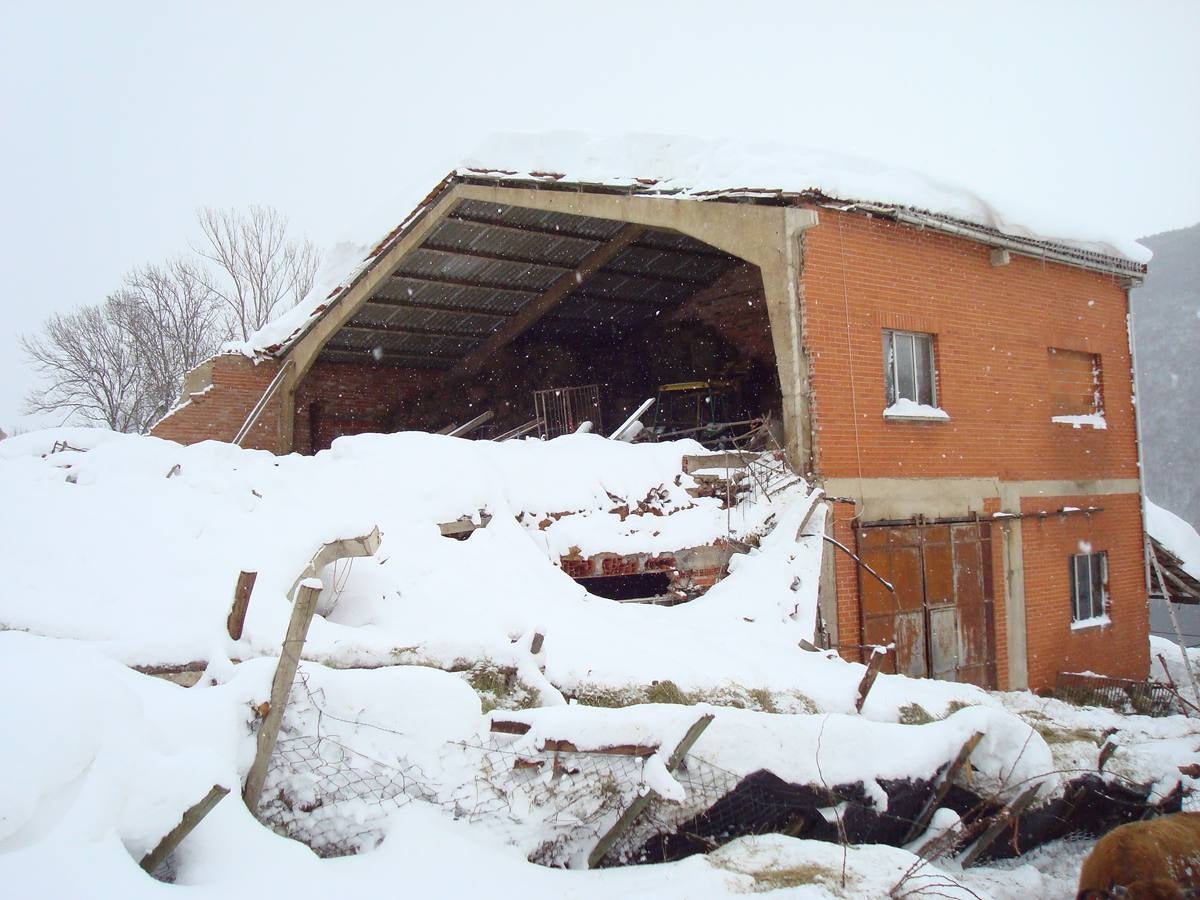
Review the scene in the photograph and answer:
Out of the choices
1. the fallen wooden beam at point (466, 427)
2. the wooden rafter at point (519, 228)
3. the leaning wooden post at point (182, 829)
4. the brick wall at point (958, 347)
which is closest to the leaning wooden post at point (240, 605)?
the leaning wooden post at point (182, 829)

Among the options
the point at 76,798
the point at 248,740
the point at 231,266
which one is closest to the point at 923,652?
the point at 248,740

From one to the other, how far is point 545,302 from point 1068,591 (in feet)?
30.5

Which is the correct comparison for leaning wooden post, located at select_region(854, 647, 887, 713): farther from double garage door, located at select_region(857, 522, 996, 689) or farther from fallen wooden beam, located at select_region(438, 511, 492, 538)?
fallen wooden beam, located at select_region(438, 511, 492, 538)

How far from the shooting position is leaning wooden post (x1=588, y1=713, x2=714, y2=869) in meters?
4.92

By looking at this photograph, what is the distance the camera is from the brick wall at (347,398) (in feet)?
48.2

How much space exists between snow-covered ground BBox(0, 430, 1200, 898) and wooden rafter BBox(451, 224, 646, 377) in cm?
499

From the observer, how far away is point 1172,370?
6088cm

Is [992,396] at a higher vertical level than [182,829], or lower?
higher

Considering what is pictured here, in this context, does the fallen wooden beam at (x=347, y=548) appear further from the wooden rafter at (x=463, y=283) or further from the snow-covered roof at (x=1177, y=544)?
the snow-covered roof at (x=1177, y=544)

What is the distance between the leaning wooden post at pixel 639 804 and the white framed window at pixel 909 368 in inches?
285

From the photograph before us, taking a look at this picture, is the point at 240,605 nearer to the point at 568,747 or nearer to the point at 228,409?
the point at 568,747

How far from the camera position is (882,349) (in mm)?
11117

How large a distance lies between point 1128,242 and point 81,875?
15.5m

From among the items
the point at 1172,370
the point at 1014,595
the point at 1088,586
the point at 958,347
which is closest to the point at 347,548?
the point at 958,347
